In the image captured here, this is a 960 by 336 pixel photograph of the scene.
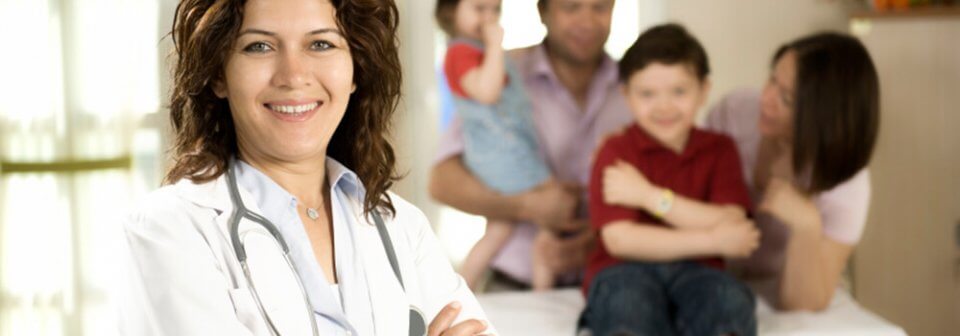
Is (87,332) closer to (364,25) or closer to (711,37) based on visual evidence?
(711,37)

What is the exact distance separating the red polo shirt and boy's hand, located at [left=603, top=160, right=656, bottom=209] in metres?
0.02

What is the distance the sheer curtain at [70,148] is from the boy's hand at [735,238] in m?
1.71

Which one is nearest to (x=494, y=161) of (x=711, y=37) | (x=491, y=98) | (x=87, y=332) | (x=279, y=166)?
(x=491, y=98)

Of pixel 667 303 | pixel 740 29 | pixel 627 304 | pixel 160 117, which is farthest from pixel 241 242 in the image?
pixel 740 29

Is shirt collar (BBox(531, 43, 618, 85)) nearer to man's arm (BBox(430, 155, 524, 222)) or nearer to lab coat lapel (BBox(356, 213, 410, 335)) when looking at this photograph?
man's arm (BBox(430, 155, 524, 222))

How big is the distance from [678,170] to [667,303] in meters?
0.39

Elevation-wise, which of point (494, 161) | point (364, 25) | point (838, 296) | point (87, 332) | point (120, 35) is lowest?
point (87, 332)

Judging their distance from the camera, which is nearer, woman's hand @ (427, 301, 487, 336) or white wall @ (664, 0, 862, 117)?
woman's hand @ (427, 301, 487, 336)

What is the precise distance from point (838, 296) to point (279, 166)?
7.68ft

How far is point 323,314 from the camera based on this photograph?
156 cm

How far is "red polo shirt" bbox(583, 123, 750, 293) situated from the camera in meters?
3.35

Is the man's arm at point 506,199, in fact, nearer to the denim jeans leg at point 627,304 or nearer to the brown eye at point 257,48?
the denim jeans leg at point 627,304

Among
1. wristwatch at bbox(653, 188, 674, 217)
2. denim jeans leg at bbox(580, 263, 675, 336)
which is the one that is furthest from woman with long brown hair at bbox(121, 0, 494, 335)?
wristwatch at bbox(653, 188, 674, 217)

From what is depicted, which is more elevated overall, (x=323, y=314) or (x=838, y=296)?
(x=323, y=314)
